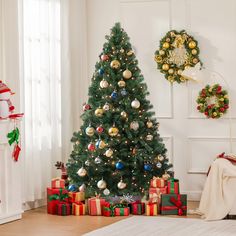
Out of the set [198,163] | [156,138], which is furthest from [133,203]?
[198,163]

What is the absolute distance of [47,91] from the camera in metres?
7.18

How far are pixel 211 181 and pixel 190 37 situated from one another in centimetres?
191

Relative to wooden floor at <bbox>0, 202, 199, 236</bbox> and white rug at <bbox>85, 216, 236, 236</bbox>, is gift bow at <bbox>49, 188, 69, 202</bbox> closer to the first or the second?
wooden floor at <bbox>0, 202, 199, 236</bbox>

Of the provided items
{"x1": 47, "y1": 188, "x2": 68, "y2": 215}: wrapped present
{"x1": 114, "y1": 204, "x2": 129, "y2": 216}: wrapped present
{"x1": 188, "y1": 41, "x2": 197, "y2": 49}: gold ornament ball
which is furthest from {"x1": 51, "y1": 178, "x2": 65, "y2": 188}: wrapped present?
{"x1": 188, "y1": 41, "x2": 197, "y2": 49}: gold ornament ball

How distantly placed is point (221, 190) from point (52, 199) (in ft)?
5.74

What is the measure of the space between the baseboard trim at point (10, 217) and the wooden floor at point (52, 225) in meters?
0.05

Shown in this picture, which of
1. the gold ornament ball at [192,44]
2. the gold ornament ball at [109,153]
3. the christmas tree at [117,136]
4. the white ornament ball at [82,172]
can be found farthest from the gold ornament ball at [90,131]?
the gold ornament ball at [192,44]

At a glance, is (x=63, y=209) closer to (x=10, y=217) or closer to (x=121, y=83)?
(x=10, y=217)

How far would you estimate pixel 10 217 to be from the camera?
244 inches

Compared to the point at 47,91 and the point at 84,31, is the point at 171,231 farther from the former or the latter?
the point at 84,31

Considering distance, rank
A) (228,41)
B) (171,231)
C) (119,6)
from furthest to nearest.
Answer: (119,6), (228,41), (171,231)

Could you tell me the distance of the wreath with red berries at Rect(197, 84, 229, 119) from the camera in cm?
732

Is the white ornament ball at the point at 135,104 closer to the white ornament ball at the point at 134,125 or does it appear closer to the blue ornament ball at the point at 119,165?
the white ornament ball at the point at 134,125

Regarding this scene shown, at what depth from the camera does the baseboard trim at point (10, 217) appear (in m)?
6.10
